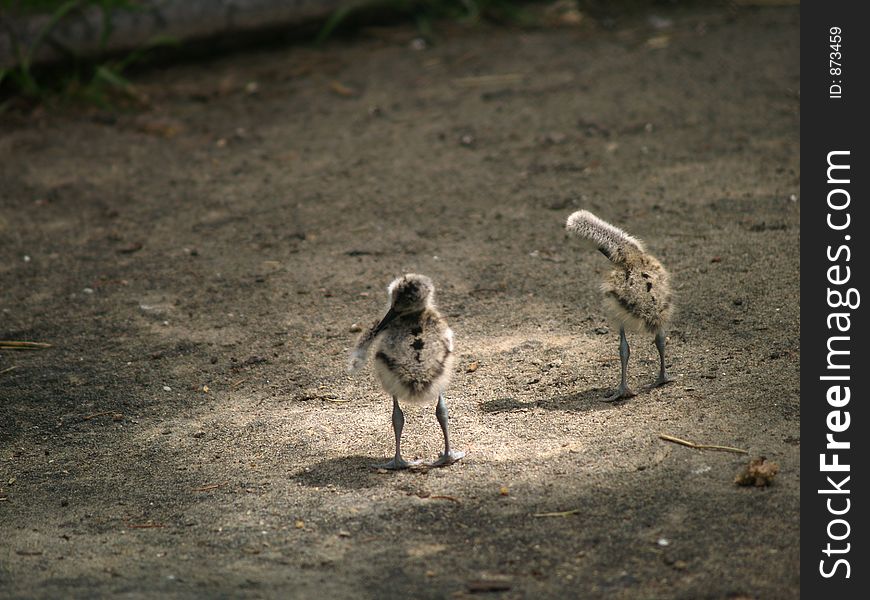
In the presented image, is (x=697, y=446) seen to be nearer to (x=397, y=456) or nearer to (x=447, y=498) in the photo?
(x=447, y=498)

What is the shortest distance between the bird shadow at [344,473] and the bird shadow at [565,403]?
2.53ft

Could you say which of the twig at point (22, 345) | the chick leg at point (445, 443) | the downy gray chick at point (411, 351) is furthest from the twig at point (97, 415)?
Answer: the chick leg at point (445, 443)

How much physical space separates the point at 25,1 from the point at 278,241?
15.2 ft

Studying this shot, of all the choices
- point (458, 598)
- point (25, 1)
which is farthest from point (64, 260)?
point (458, 598)

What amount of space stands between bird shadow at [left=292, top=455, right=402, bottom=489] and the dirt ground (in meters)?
0.02

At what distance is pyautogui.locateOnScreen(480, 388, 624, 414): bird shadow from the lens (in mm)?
5652

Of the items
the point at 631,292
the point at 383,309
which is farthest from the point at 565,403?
the point at 383,309

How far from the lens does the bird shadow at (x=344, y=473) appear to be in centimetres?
509

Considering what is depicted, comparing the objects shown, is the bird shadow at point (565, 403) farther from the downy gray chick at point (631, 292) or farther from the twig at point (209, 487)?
the twig at point (209, 487)

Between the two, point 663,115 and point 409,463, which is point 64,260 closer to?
point 409,463

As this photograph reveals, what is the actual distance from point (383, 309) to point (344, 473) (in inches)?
76.4

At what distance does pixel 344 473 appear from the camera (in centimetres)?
519

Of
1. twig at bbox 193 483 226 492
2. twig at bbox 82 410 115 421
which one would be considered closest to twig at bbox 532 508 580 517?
twig at bbox 193 483 226 492

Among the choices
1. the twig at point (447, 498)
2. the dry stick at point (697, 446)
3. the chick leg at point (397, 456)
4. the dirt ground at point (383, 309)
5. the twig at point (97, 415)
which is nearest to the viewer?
the dirt ground at point (383, 309)
